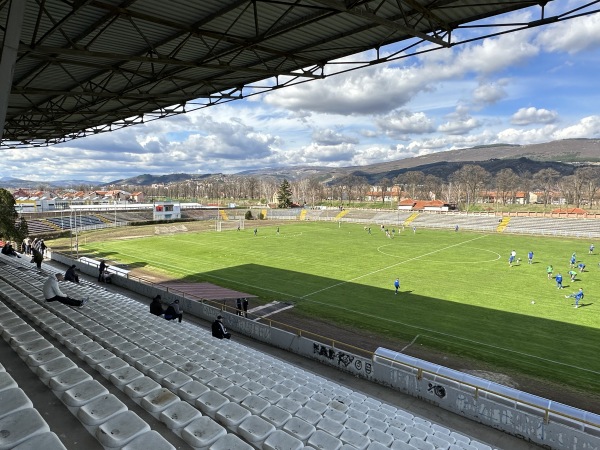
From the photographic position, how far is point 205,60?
14.1 meters

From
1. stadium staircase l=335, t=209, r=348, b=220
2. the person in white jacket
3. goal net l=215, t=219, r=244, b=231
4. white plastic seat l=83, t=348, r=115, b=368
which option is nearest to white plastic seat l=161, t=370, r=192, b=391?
white plastic seat l=83, t=348, r=115, b=368

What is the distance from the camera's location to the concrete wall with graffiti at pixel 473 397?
9086 mm

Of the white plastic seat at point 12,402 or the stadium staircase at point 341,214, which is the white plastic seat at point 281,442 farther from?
the stadium staircase at point 341,214

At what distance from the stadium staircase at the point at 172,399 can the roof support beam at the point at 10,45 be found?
5.52 meters

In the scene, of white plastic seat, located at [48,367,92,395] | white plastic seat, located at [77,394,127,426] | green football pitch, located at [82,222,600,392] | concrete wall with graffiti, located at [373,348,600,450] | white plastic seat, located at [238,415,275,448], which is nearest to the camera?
white plastic seat, located at [77,394,127,426]

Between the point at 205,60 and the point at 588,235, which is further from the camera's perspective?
the point at 588,235

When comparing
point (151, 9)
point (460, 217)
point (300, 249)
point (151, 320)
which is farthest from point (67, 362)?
point (460, 217)

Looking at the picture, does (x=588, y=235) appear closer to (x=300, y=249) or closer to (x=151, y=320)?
(x=300, y=249)

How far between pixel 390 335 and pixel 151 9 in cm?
1648

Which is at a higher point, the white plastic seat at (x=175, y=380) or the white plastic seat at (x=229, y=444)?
the white plastic seat at (x=229, y=444)

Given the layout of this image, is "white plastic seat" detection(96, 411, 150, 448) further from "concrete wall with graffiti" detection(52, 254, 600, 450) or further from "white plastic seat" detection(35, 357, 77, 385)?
"concrete wall with graffiti" detection(52, 254, 600, 450)

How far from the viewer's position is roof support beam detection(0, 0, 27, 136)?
25.6 ft

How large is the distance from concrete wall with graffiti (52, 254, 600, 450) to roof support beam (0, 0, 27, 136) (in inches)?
473

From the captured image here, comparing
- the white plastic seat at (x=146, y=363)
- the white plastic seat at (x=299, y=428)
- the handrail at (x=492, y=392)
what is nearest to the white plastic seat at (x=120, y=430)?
the white plastic seat at (x=299, y=428)
